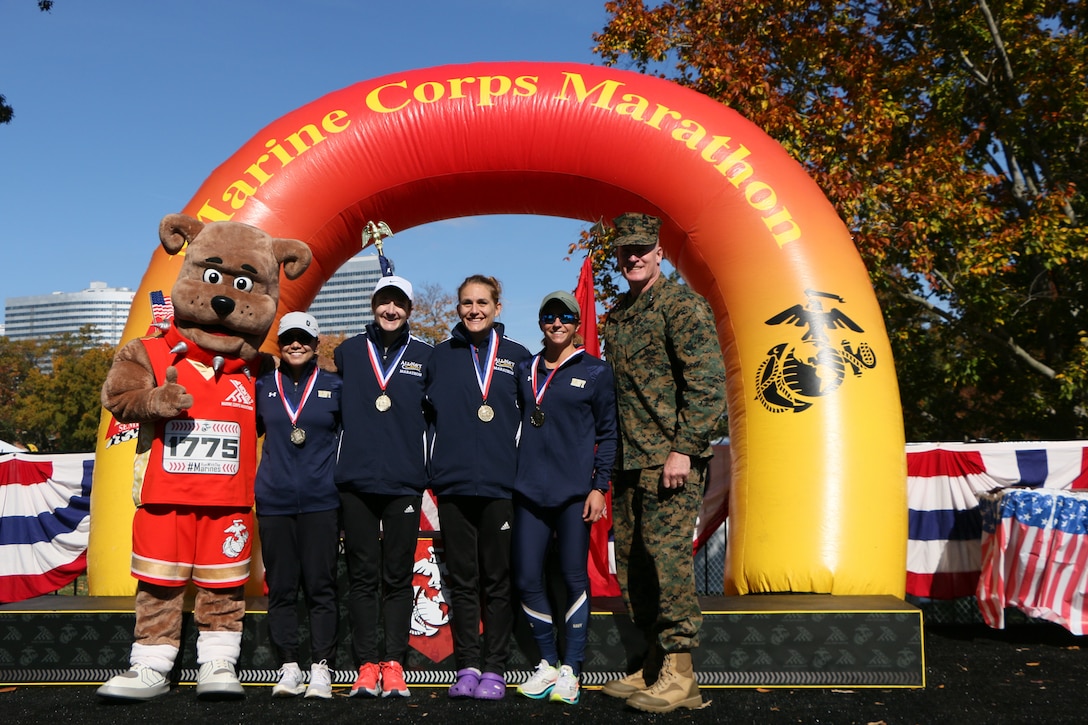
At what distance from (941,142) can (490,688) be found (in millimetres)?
8050

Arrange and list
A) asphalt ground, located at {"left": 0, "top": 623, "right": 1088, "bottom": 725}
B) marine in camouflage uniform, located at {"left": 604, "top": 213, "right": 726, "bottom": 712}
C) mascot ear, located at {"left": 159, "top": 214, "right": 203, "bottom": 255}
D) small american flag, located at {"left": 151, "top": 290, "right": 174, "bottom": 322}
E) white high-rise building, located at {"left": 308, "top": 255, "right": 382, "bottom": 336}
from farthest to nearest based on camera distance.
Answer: white high-rise building, located at {"left": 308, "top": 255, "right": 382, "bottom": 336}
small american flag, located at {"left": 151, "top": 290, "right": 174, "bottom": 322}
mascot ear, located at {"left": 159, "top": 214, "right": 203, "bottom": 255}
marine in camouflage uniform, located at {"left": 604, "top": 213, "right": 726, "bottom": 712}
asphalt ground, located at {"left": 0, "top": 623, "right": 1088, "bottom": 725}

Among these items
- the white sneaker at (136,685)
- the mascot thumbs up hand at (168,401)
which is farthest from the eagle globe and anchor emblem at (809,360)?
the white sneaker at (136,685)

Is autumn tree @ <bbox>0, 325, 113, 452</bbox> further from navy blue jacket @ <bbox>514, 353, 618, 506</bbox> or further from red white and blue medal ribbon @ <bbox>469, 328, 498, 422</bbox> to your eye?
navy blue jacket @ <bbox>514, 353, 618, 506</bbox>

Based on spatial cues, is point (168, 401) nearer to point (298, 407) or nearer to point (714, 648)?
point (298, 407)

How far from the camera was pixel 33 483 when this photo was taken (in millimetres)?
6117

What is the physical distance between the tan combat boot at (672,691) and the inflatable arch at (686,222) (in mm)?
1020

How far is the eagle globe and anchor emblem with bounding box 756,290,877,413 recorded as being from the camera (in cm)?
434

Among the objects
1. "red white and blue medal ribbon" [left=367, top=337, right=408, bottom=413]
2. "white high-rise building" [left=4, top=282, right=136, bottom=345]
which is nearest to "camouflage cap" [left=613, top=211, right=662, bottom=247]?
"red white and blue medal ribbon" [left=367, top=337, right=408, bottom=413]

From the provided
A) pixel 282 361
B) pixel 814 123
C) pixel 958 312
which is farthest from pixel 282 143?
pixel 958 312

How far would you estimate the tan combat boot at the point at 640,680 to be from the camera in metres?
3.48

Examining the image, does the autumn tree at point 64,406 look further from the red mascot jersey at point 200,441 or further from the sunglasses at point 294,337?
the sunglasses at point 294,337

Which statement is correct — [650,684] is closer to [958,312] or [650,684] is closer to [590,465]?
[590,465]

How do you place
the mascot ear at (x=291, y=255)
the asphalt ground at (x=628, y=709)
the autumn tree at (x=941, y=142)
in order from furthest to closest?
1. the autumn tree at (x=941, y=142)
2. the mascot ear at (x=291, y=255)
3. the asphalt ground at (x=628, y=709)

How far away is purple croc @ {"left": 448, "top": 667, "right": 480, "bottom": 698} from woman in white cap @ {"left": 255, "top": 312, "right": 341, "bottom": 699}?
518mm
